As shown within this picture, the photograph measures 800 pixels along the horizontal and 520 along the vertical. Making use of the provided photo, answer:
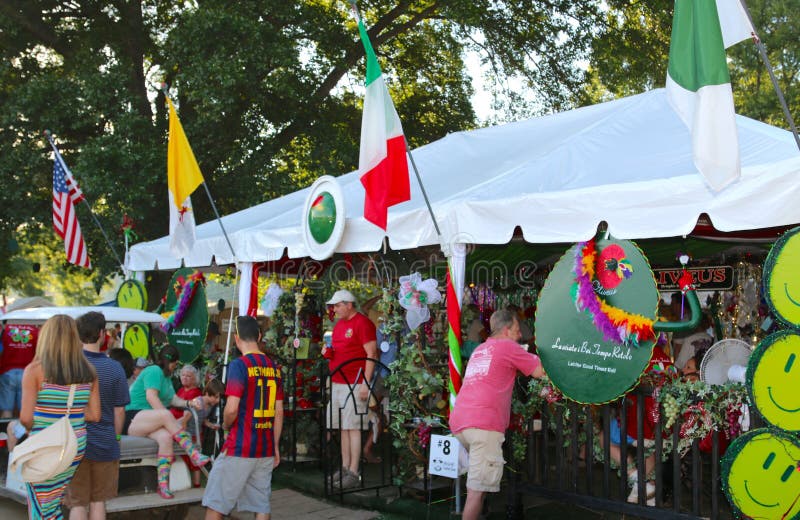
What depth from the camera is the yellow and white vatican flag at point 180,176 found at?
812 cm

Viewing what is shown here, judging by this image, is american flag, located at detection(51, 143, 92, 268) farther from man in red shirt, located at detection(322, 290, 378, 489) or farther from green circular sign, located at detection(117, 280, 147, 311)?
man in red shirt, located at detection(322, 290, 378, 489)

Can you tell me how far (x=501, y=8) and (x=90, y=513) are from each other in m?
13.7

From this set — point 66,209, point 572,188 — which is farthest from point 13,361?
point 572,188

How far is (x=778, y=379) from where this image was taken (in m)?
4.22

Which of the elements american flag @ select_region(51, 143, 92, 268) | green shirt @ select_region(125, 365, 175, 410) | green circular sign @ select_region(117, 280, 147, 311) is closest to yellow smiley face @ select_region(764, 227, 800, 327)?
green shirt @ select_region(125, 365, 175, 410)

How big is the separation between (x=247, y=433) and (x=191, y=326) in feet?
16.0

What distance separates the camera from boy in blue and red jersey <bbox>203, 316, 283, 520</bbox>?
4816 millimetres

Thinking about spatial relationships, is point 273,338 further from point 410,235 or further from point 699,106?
point 699,106

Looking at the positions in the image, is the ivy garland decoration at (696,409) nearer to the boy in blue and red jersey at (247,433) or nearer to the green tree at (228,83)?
the boy in blue and red jersey at (247,433)

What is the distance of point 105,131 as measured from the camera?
14.3m

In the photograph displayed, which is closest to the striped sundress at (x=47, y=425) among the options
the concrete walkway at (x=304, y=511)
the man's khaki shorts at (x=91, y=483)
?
the man's khaki shorts at (x=91, y=483)

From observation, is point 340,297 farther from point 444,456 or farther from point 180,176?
point 180,176

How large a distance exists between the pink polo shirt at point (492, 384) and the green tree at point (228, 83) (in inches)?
340

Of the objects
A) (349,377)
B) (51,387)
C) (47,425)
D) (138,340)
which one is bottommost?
(47,425)
